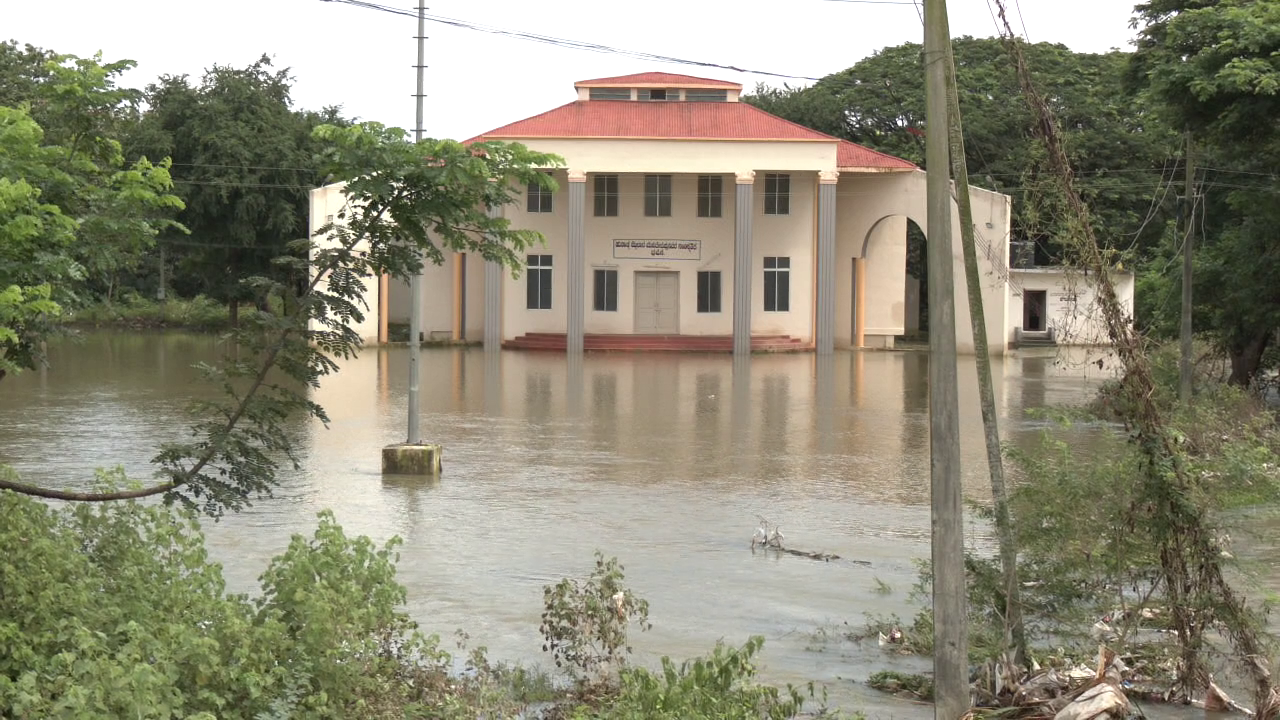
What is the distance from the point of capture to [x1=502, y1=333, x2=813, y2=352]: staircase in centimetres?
4519

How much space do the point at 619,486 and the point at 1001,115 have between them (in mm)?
40730

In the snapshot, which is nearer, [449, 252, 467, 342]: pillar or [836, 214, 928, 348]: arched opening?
[449, 252, 467, 342]: pillar

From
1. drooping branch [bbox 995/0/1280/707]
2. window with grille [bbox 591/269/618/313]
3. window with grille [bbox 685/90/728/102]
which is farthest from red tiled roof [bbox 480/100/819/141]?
drooping branch [bbox 995/0/1280/707]

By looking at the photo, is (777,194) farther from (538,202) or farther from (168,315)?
(168,315)

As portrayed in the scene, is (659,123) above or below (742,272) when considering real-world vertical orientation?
above

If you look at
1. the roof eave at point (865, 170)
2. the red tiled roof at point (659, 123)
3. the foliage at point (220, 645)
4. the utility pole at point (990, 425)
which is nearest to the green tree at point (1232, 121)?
the utility pole at point (990, 425)

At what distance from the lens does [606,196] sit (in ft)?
153

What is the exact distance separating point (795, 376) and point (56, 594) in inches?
1152

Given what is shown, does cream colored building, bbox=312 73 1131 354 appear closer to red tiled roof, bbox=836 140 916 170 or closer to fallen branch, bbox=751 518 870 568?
red tiled roof, bbox=836 140 916 170

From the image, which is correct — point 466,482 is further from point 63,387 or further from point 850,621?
point 63,387

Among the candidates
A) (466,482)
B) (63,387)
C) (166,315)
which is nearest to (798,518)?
(466,482)

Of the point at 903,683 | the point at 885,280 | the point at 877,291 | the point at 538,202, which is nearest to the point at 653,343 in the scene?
the point at 538,202

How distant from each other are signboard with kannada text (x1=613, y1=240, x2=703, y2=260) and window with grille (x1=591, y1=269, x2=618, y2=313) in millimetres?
728

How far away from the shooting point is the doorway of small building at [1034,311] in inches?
2020
